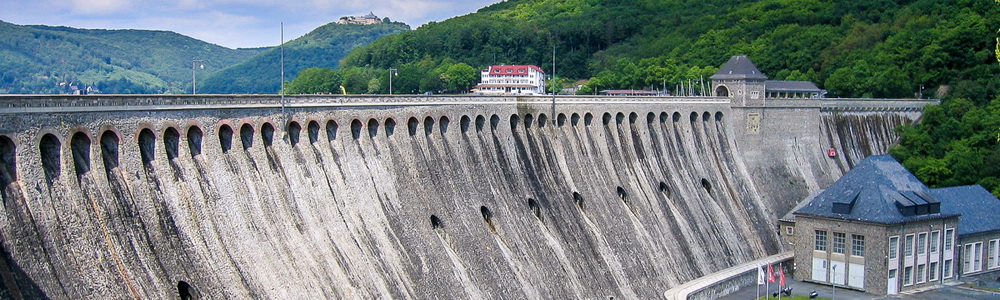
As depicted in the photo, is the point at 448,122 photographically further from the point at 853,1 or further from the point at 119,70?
the point at 119,70

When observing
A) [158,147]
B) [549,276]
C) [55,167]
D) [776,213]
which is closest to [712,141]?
[776,213]

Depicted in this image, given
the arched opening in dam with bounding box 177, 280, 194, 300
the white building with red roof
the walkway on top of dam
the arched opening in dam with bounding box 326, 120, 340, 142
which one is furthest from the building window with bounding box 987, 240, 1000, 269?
the white building with red roof

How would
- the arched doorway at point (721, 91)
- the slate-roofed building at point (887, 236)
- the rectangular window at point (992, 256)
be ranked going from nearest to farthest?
the slate-roofed building at point (887, 236), the rectangular window at point (992, 256), the arched doorway at point (721, 91)

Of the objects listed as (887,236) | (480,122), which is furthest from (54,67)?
(887,236)

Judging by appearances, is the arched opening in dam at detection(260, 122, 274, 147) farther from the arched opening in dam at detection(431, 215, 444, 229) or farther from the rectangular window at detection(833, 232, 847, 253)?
the rectangular window at detection(833, 232, 847, 253)

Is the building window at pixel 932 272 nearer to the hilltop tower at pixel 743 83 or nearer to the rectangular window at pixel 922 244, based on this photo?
the rectangular window at pixel 922 244

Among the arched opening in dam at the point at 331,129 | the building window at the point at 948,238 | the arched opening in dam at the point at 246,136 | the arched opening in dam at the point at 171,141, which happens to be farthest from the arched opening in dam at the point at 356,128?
the building window at the point at 948,238

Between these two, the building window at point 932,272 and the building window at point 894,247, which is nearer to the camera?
the building window at point 894,247
